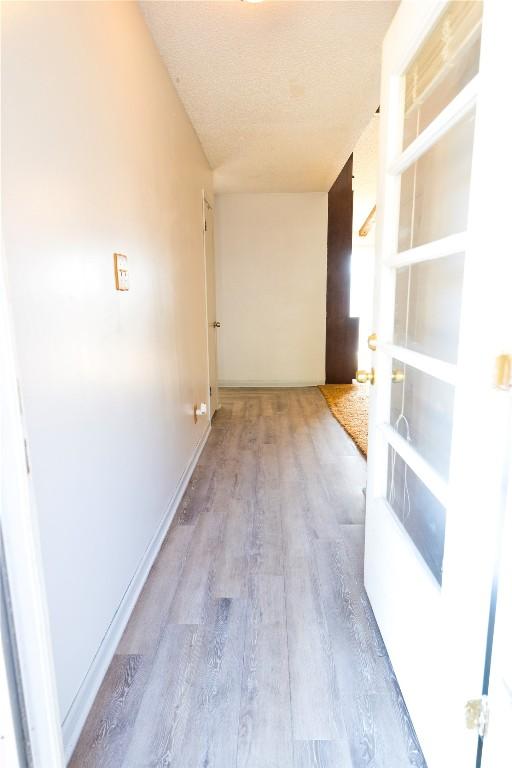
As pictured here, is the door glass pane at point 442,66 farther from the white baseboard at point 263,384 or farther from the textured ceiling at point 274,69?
the white baseboard at point 263,384

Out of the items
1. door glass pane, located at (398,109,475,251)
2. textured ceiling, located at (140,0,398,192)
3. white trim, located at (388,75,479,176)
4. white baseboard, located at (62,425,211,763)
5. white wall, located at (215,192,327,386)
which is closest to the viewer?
white trim, located at (388,75,479,176)

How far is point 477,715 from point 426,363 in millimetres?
747

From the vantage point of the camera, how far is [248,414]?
14.6 feet

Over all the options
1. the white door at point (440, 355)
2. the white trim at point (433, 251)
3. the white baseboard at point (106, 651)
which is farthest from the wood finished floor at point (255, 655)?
the white trim at point (433, 251)

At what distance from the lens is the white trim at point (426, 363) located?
0.90 m

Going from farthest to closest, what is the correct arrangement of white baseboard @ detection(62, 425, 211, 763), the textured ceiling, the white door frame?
the textured ceiling < white baseboard @ detection(62, 425, 211, 763) < the white door frame

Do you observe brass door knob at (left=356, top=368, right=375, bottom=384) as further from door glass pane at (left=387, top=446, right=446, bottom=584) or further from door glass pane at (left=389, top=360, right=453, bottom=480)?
door glass pane at (left=387, top=446, right=446, bottom=584)

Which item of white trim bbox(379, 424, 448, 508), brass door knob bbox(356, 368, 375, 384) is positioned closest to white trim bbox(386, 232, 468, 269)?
brass door knob bbox(356, 368, 375, 384)

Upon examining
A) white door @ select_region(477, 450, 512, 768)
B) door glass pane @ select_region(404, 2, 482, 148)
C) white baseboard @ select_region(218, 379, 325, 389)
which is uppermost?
door glass pane @ select_region(404, 2, 482, 148)

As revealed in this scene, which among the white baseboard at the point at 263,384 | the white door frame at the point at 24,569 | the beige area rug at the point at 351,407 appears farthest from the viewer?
the white baseboard at the point at 263,384

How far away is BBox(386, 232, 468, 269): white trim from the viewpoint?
860 mm

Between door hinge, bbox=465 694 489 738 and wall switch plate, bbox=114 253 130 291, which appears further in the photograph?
wall switch plate, bbox=114 253 130 291

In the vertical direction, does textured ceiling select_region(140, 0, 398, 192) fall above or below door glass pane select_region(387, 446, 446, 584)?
above

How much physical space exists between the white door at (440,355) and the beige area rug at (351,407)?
1.94 metres
